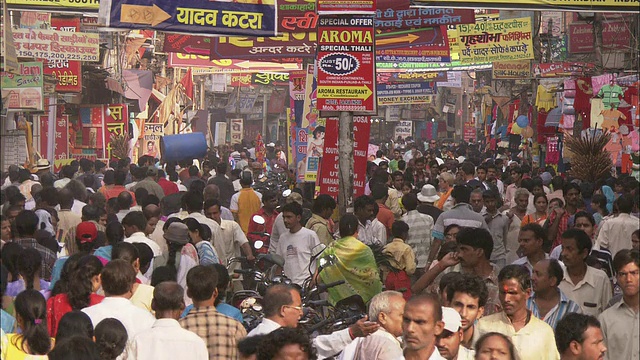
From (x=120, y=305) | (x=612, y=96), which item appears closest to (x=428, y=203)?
(x=612, y=96)

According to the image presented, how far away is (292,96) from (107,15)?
32.3ft

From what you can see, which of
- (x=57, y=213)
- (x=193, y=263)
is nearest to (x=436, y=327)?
(x=193, y=263)

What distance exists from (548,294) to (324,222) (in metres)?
4.82

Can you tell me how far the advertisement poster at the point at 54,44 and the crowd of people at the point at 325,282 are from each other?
9.56 metres

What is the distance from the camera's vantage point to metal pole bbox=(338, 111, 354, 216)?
550 inches

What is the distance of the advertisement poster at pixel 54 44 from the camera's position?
22719 millimetres

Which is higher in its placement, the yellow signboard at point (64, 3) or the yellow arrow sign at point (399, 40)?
the yellow arrow sign at point (399, 40)

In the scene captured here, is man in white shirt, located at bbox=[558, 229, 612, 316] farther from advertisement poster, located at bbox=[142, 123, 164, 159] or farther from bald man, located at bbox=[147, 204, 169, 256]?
advertisement poster, located at bbox=[142, 123, 164, 159]

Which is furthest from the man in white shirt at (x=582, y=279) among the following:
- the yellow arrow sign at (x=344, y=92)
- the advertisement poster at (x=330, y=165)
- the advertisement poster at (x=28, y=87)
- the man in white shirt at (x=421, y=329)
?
the advertisement poster at (x=28, y=87)

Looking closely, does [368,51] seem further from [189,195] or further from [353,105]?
[189,195]

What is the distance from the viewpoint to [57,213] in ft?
38.8

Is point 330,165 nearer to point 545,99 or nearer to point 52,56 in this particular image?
point 52,56

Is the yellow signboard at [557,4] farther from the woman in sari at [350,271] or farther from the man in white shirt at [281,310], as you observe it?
the man in white shirt at [281,310]

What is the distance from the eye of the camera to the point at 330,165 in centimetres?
1502
